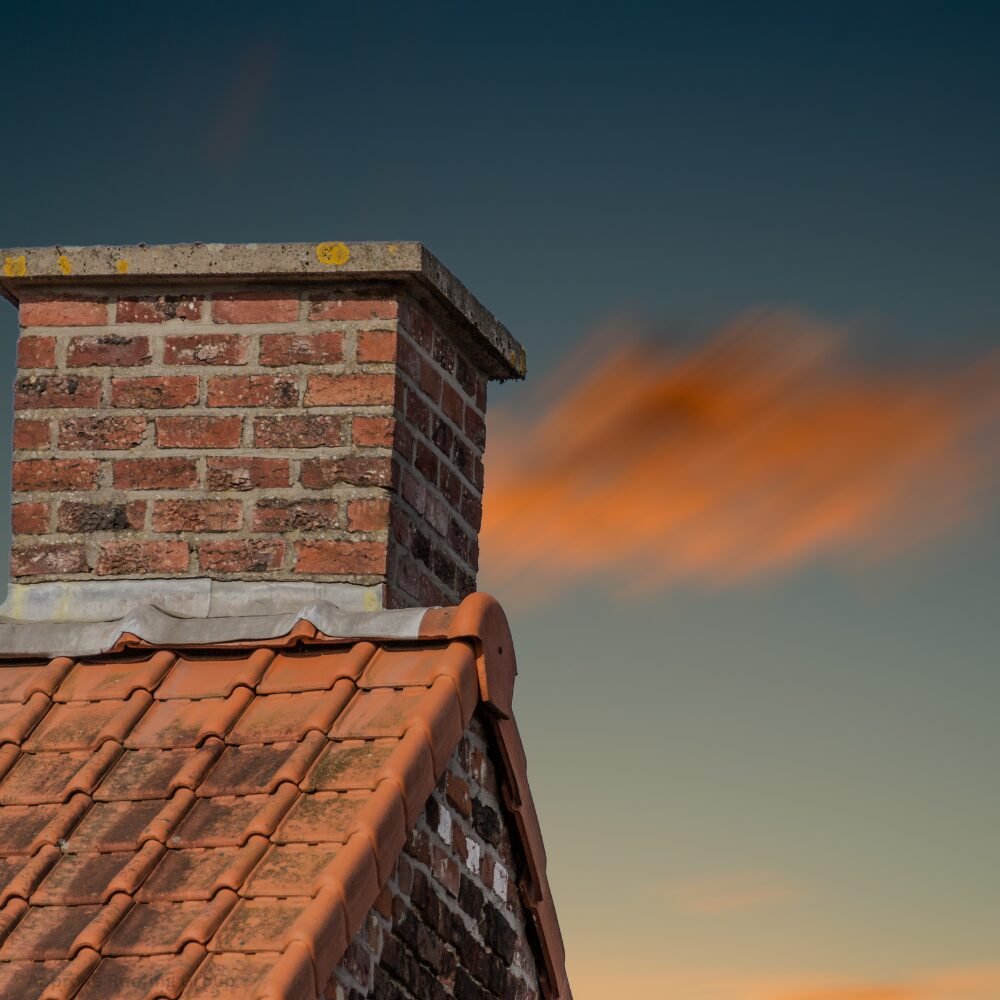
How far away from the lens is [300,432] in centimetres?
557

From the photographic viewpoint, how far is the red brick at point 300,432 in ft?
18.2

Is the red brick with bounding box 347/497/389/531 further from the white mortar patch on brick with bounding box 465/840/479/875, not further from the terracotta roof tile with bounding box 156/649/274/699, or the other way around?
the white mortar patch on brick with bounding box 465/840/479/875

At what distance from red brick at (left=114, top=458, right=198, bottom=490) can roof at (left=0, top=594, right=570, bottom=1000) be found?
809mm

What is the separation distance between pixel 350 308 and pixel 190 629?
1.25 m

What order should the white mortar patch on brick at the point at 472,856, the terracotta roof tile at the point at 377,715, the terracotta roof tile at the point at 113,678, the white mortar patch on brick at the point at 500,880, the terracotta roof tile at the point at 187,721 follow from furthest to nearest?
the white mortar patch on brick at the point at 500,880 → the white mortar patch on brick at the point at 472,856 → the terracotta roof tile at the point at 113,678 → the terracotta roof tile at the point at 187,721 → the terracotta roof tile at the point at 377,715

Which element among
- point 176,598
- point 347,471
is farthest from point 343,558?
point 176,598

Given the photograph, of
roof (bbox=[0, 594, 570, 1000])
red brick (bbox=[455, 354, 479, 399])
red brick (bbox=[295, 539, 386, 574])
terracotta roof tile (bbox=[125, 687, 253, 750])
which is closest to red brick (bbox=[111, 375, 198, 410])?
red brick (bbox=[295, 539, 386, 574])

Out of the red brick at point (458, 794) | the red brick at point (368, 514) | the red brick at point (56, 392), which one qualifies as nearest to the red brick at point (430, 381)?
the red brick at point (368, 514)

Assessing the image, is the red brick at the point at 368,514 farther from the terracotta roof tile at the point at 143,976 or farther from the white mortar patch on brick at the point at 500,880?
the terracotta roof tile at the point at 143,976

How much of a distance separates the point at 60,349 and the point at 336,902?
8.48ft

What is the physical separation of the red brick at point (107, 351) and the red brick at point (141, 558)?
1.93ft

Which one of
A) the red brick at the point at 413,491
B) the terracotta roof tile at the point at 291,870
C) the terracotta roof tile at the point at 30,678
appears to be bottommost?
the terracotta roof tile at the point at 291,870

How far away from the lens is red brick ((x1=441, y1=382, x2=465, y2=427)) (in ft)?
19.6

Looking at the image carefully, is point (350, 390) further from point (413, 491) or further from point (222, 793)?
point (222, 793)
